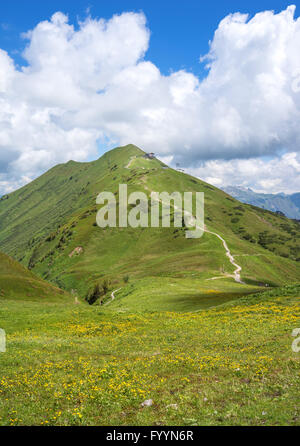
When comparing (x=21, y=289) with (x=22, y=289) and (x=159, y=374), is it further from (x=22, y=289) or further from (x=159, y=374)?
(x=159, y=374)

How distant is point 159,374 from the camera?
65.5ft

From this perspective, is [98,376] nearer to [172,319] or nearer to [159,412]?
[159,412]

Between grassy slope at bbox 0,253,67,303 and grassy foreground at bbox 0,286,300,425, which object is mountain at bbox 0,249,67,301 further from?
grassy foreground at bbox 0,286,300,425

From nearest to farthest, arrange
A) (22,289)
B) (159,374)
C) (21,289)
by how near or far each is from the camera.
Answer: (159,374), (21,289), (22,289)

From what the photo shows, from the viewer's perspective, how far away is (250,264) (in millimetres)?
145375

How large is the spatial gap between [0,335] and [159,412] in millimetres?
26445

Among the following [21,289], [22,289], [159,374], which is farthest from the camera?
[22,289]

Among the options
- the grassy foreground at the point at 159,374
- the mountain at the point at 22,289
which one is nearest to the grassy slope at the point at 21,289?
the mountain at the point at 22,289

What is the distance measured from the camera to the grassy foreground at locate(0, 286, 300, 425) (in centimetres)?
1420

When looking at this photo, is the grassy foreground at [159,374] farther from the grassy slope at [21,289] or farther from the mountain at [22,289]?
the mountain at [22,289]

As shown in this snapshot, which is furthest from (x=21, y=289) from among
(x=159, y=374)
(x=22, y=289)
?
(x=159, y=374)

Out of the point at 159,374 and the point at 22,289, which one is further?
the point at 22,289

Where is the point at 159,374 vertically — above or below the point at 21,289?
above

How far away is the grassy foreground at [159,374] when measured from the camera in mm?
14203
